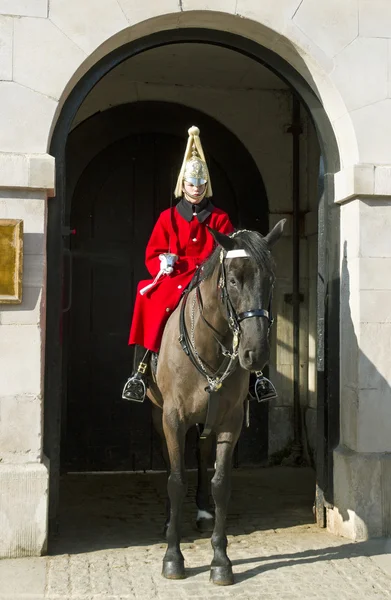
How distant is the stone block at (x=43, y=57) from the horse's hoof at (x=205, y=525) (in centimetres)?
327

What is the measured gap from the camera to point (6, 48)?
5.47m

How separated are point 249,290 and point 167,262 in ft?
4.03

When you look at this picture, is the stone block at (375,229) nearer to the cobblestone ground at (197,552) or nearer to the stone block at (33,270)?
the cobblestone ground at (197,552)

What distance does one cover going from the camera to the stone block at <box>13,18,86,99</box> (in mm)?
5480

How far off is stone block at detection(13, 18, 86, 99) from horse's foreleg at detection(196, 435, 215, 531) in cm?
287

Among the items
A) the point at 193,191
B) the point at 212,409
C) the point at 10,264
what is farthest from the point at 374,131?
the point at 10,264

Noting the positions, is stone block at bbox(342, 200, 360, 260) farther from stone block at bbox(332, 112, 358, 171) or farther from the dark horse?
the dark horse

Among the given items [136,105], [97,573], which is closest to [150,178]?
[136,105]

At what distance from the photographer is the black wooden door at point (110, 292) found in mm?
8094

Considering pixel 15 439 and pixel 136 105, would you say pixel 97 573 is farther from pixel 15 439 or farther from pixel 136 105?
pixel 136 105

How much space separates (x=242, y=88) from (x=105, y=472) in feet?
13.8

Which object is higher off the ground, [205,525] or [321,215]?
[321,215]

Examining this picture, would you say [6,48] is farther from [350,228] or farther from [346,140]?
[350,228]

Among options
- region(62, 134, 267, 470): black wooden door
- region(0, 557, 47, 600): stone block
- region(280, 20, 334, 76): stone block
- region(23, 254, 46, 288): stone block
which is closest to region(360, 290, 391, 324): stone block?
region(280, 20, 334, 76): stone block
